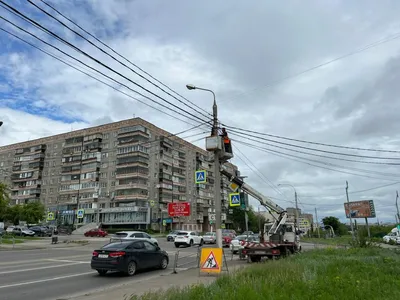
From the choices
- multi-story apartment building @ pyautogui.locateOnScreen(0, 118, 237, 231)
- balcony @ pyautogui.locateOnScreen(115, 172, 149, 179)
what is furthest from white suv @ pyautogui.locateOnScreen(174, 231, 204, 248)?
balcony @ pyautogui.locateOnScreen(115, 172, 149, 179)

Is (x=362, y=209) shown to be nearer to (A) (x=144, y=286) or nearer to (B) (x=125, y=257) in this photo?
(B) (x=125, y=257)

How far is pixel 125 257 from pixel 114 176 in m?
73.5

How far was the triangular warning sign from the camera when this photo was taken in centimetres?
1238

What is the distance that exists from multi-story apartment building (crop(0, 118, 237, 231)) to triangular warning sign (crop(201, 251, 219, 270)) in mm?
57743

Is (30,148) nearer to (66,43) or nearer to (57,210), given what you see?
(57,210)

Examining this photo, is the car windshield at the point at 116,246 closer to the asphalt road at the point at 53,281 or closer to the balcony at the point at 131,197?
the asphalt road at the point at 53,281

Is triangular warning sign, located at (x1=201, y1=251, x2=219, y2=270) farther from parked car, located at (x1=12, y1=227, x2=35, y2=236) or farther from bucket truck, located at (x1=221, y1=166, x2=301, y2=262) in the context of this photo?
parked car, located at (x1=12, y1=227, x2=35, y2=236)

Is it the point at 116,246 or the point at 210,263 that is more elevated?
the point at 116,246

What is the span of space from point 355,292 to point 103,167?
8527cm

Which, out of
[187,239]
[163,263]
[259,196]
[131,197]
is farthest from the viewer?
[131,197]

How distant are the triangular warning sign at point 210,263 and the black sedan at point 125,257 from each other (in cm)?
311

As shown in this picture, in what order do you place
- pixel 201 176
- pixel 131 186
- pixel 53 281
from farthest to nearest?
pixel 131 186 < pixel 201 176 < pixel 53 281

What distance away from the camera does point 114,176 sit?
278 feet

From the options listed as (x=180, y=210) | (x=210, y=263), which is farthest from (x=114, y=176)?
(x=210, y=263)
